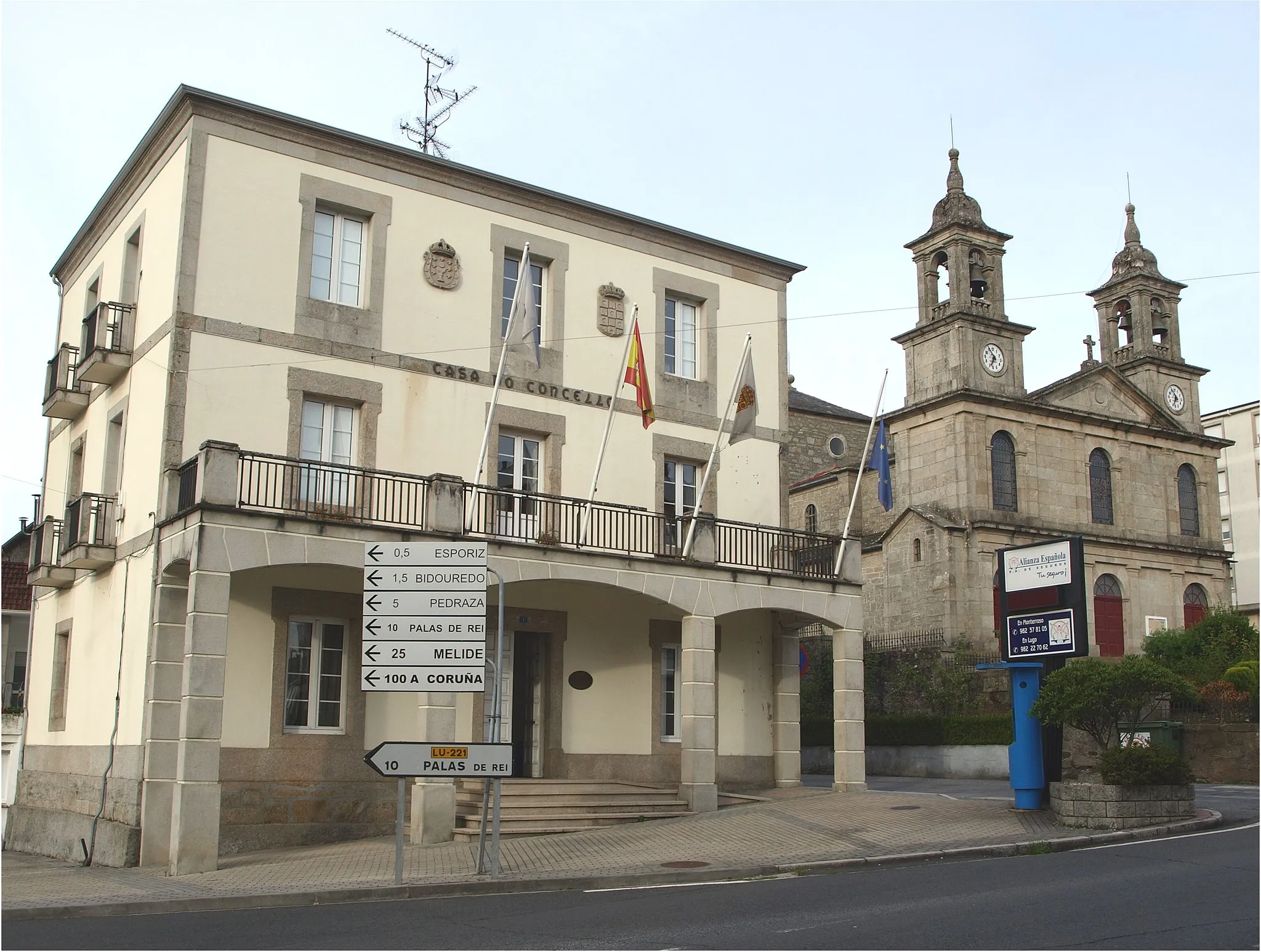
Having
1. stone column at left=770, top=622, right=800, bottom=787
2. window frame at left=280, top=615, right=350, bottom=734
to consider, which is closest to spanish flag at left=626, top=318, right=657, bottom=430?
stone column at left=770, top=622, right=800, bottom=787

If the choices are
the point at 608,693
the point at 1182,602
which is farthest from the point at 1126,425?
the point at 608,693

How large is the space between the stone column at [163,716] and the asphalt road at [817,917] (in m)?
5.06

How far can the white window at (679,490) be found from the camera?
2319 centimetres

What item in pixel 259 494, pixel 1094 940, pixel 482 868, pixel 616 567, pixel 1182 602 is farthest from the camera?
pixel 1182 602

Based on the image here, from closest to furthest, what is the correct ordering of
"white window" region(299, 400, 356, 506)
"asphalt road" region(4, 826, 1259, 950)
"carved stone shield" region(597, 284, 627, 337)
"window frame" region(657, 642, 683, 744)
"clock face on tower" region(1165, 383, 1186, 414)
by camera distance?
"asphalt road" region(4, 826, 1259, 950)
"white window" region(299, 400, 356, 506)
"window frame" region(657, 642, 683, 744)
"carved stone shield" region(597, 284, 627, 337)
"clock face on tower" region(1165, 383, 1186, 414)

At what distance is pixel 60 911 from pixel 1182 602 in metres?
38.1

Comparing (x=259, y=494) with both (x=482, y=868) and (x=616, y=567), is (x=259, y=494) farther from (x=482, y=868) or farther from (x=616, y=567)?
(x=482, y=868)

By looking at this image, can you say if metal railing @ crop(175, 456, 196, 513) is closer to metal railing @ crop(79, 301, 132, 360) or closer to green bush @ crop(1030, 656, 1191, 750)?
metal railing @ crop(79, 301, 132, 360)

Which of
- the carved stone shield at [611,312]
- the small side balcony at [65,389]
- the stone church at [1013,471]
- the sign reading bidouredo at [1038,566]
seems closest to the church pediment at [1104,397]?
the stone church at [1013,471]

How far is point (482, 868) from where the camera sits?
46.8ft

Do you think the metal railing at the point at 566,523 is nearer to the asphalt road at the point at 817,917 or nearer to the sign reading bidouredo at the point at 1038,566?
the sign reading bidouredo at the point at 1038,566

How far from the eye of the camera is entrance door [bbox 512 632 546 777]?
2131 cm

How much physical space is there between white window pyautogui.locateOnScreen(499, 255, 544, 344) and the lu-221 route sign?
322 inches

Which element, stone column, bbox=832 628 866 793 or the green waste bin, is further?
the green waste bin
